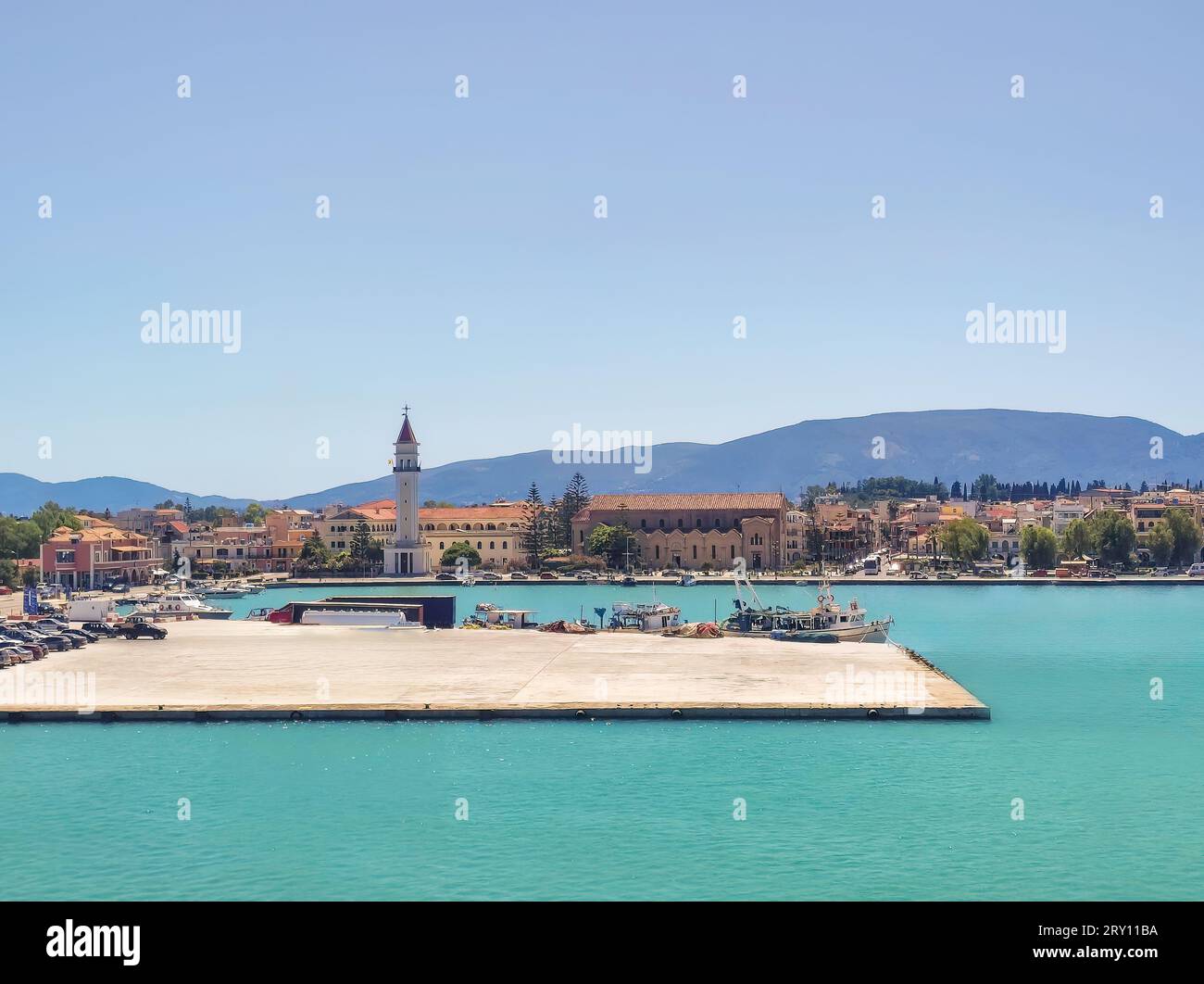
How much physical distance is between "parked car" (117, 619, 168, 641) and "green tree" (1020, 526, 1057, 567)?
276 ft

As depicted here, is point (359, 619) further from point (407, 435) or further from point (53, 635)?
point (407, 435)

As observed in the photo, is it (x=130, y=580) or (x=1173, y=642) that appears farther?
(x=130, y=580)

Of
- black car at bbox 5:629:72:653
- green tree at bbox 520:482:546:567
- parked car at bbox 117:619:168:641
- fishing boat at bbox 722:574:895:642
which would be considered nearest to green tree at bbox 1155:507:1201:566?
green tree at bbox 520:482:546:567

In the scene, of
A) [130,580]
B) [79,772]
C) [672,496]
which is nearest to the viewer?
[79,772]

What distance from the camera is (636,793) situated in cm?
2678

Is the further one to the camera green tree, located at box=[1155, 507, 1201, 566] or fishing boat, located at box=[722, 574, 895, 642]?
green tree, located at box=[1155, 507, 1201, 566]

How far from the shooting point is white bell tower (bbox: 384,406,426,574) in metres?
120

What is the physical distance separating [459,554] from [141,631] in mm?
71501

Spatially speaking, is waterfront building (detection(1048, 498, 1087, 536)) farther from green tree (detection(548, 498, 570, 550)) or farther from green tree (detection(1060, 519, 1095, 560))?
green tree (detection(548, 498, 570, 550))

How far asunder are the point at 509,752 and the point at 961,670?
2095 centimetres

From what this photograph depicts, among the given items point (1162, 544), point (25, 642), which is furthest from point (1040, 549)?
point (25, 642)

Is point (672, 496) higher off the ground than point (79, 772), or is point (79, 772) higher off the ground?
point (672, 496)

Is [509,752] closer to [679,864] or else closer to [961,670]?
[679,864]
